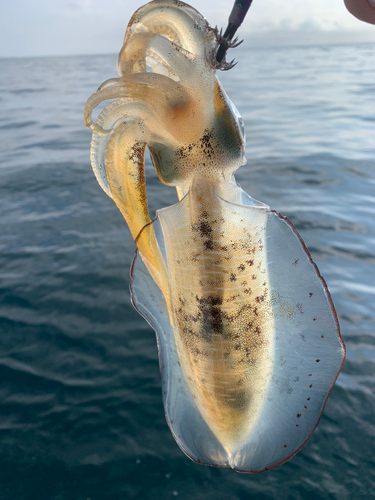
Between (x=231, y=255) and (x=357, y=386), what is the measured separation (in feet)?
5.99

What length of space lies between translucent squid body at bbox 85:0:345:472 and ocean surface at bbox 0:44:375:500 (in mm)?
545

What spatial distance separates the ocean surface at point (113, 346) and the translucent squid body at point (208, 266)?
54 centimetres

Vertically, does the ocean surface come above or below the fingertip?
below

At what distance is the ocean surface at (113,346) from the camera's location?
2.13 meters

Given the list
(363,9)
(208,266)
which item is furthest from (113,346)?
(363,9)

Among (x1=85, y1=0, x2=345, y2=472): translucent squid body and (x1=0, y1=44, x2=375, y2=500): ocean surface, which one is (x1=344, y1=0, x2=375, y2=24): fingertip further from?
(x1=0, y1=44, x2=375, y2=500): ocean surface

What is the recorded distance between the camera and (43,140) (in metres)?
9.26

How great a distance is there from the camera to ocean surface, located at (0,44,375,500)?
6.99ft

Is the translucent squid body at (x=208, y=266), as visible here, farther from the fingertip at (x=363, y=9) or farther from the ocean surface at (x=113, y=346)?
the fingertip at (x=363, y=9)

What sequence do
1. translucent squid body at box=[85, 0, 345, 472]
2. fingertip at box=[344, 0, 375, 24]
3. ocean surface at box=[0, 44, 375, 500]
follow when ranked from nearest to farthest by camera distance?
translucent squid body at box=[85, 0, 345, 472]
fingertip at box=[344, 0, 375, 24]
ocean surface at box=[0, 44, 375, 500]

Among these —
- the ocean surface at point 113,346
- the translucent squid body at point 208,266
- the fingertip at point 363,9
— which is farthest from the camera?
the ocean surface at point 113,346

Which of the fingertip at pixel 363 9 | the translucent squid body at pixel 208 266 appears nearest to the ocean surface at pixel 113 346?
the translucent squid body at pixel 208 266

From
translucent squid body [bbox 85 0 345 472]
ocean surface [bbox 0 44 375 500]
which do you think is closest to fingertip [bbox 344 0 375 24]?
translucent squid body [bbox 85 0 345 472]

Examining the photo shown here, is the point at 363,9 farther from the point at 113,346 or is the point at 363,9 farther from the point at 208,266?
the point at 113,346
